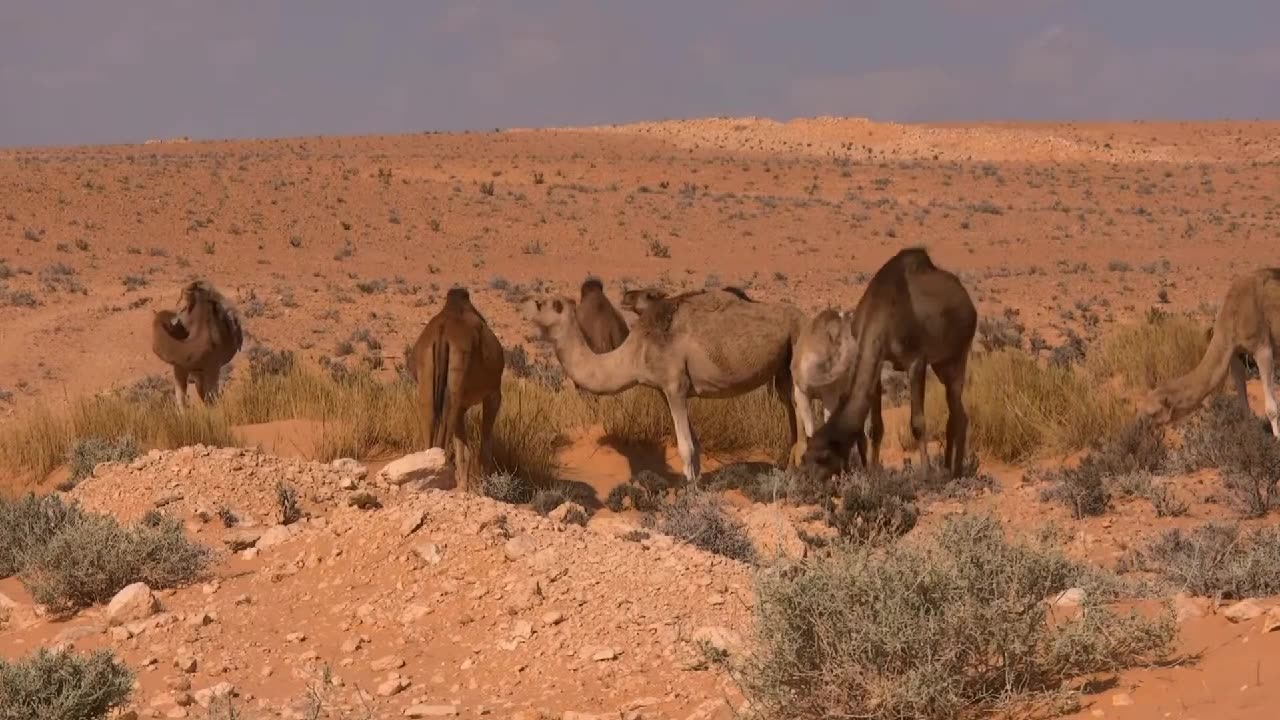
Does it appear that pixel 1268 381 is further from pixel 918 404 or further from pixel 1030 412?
pixel 918 404

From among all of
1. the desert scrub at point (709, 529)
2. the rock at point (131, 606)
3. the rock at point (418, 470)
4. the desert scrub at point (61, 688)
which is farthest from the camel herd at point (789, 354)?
the desert scrub at point (61, 688)

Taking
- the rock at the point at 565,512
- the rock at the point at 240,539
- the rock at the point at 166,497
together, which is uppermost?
the rock at the point at 166,497

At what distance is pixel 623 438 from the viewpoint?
1555cm

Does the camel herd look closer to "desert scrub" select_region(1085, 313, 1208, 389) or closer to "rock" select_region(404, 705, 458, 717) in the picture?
"desert scrub" select_region(1085, 313, 1208, 389)

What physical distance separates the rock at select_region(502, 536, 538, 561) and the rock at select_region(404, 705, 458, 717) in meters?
1.77

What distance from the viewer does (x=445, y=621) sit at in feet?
26.6

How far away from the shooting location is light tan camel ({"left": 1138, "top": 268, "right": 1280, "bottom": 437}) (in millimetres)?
13844

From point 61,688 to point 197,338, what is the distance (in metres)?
10.5

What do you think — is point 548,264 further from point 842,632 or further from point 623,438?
point 842,632

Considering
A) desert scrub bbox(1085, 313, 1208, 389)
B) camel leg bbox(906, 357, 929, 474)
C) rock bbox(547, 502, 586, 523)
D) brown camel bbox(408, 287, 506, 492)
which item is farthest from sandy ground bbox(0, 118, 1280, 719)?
desert scrub bbox(1085, 313, 1208, 389)

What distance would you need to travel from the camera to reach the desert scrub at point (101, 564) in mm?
8789

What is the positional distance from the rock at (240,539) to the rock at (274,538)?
32 cm

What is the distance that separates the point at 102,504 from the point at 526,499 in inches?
148

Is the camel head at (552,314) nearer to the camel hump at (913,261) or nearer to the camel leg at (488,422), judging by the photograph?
the camel leg at (488,422)
